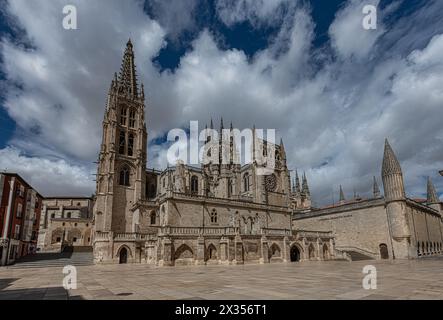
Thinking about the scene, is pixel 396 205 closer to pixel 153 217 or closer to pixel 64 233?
pixel 153 217

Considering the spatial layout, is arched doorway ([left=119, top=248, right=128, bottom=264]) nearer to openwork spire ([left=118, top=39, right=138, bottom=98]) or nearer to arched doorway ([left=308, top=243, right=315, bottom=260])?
arched doorway ([left=308, top=243, right=315, bottom=260])

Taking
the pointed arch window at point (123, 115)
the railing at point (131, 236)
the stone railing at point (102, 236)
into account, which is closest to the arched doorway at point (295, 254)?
the railing at point (131, 236)

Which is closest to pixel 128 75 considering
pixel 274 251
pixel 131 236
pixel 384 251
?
pixel 131 236

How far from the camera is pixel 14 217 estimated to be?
2831 centimetres

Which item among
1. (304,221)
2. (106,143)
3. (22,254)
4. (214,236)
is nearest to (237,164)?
(304,221)

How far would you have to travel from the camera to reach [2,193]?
2664 cm

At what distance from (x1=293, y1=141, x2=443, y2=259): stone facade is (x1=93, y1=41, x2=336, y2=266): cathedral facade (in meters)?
4.51

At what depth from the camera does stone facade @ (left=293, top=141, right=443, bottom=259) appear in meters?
30.9

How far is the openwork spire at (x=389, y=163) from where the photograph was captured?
33031 mm

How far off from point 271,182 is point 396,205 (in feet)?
60.6

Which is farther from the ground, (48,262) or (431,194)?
(431,194)

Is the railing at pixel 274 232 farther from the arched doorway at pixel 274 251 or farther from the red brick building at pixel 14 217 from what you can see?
the red brick building at pixel 14 217

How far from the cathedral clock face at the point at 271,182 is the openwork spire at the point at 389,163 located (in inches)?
649
